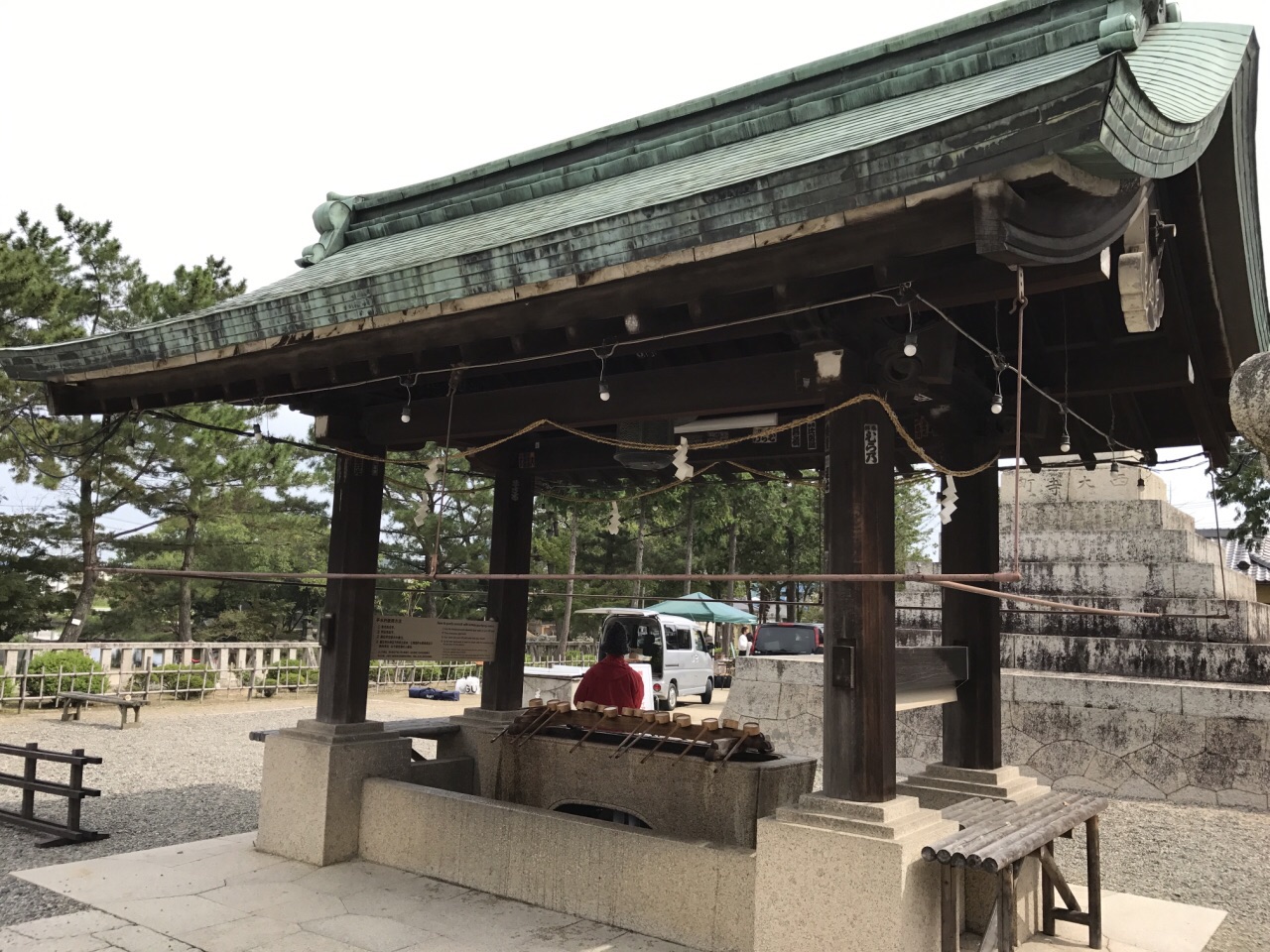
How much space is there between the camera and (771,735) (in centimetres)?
1270

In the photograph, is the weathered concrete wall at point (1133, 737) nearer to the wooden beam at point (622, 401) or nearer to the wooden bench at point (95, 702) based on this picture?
the wooden beam at point (622, 401)

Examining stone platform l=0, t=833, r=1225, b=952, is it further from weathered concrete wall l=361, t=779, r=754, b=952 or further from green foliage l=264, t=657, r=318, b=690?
green foliage l=264, t=657, r=318, b=690

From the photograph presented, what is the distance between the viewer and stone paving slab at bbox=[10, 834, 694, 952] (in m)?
4.90

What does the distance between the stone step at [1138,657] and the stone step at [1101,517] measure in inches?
69.6

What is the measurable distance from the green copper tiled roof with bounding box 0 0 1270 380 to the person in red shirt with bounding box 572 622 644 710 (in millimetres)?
3605

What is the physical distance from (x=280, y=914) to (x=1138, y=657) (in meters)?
10.4

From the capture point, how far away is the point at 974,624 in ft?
19.8

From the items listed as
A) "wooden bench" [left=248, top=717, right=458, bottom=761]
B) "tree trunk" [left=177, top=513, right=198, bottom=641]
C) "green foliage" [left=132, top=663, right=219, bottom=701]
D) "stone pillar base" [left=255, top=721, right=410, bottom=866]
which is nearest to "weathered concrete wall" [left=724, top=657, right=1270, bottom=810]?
"wooden bench" [left=248, top=717, right=458, bottom=761]

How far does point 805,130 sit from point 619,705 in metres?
4.58

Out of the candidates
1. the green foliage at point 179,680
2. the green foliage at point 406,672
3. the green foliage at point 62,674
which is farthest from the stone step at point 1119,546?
the green foliage at point 62,674

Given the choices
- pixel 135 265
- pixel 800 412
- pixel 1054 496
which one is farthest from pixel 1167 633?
pixel 135 265

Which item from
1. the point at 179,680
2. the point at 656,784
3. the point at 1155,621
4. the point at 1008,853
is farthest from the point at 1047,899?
the point at 179,680

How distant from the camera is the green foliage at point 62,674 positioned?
16031 millimetres

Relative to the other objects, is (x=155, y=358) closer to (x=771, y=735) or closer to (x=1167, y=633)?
(x=771, y=735)
